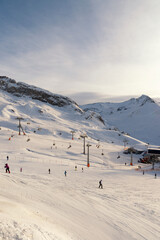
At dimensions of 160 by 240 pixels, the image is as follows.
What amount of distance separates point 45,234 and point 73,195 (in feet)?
24.6

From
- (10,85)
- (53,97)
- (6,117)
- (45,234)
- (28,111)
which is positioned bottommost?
(45,234)

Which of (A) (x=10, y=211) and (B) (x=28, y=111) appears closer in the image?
(A) (x=10, y=211)

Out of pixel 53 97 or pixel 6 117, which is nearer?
pixel 6 117

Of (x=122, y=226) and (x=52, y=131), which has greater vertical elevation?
(x=52, y=131)

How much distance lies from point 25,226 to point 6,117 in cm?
7115

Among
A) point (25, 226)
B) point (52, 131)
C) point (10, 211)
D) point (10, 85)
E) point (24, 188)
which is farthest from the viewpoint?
point (10, 85)

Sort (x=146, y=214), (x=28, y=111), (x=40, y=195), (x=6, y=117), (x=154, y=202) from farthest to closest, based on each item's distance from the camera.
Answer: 1. (x=28, y=111)
2. (x=6, y=117)
3. (x=154, y=202)
4. (x=40, y=195)
5. (x=146, y=214)

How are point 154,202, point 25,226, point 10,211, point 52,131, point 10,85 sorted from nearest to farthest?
point 25,226 → point 10,211 → point 154,202 → point 52,131 → point 10,85

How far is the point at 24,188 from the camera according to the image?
13445mm

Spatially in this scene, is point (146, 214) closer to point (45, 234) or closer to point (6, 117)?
point (45, 234)

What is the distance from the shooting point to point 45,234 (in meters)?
6.60

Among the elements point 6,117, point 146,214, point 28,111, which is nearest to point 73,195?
point 146,214

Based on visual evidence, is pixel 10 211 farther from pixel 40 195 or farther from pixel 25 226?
pixel 40 195

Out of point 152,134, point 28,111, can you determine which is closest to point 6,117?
point 28,111
